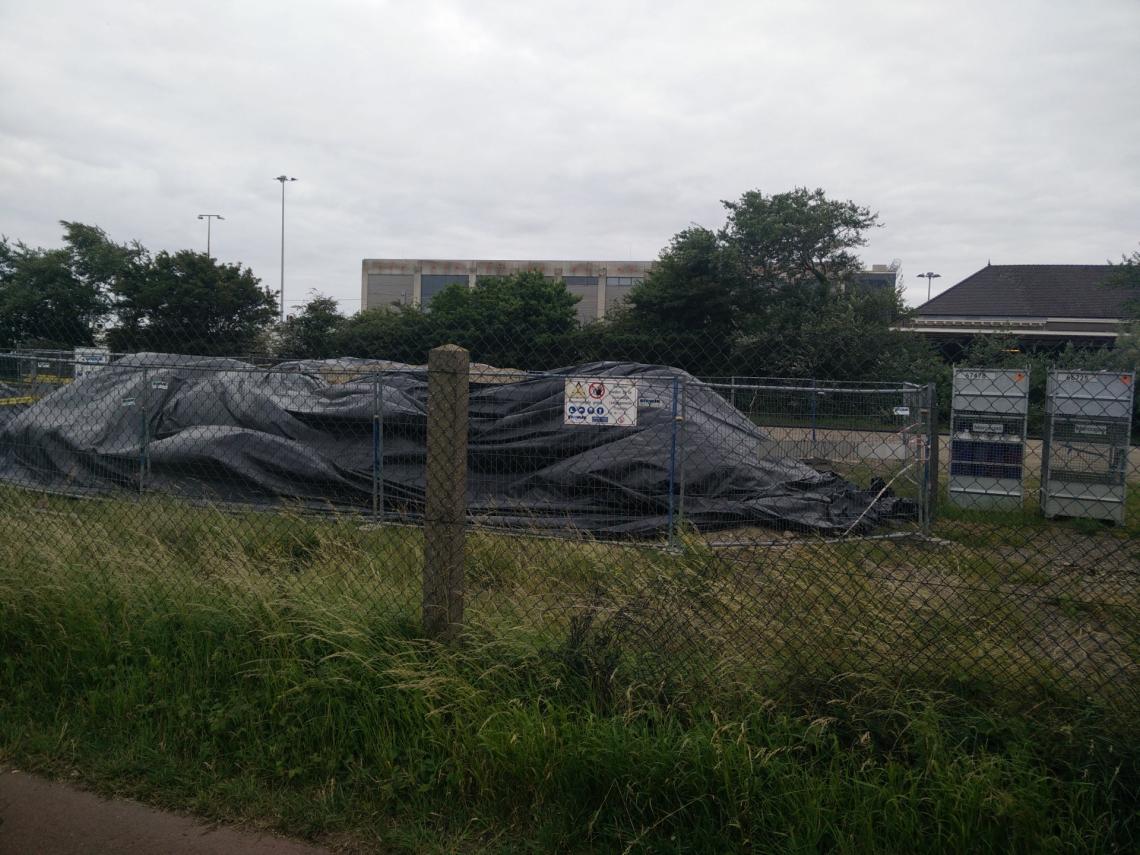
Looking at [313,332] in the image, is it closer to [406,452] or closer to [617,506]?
[406,452]

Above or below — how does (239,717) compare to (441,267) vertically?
below

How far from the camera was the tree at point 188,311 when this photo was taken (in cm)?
704

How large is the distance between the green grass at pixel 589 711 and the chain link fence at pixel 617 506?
30 millimetres

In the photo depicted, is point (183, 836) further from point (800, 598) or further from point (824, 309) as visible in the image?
point (824, 309)

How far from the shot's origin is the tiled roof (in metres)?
19.4

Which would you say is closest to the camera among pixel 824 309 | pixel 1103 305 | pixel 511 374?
pixel 511 374

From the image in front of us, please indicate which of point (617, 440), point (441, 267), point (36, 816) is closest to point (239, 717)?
point (36, 816)

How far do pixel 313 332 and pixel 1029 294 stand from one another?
21.4 m

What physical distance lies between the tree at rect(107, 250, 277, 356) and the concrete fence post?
13.4 feet

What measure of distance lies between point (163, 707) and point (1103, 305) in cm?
2116

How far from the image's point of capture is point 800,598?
3498mm

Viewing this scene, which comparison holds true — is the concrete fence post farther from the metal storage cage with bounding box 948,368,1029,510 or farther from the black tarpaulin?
the metal storage cage with bounding box 948,368,1029,510

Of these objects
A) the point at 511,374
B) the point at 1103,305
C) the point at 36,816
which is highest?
the point at 1103,305

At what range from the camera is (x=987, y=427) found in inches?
385
